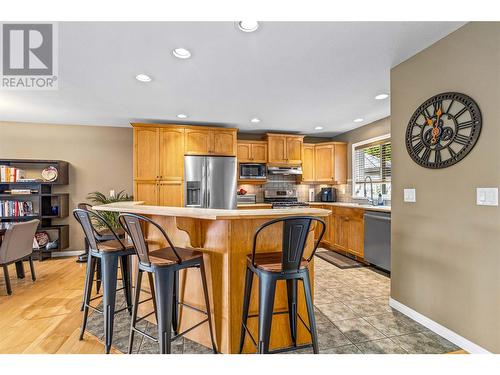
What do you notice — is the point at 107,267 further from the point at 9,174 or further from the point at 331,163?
the point at 331,163

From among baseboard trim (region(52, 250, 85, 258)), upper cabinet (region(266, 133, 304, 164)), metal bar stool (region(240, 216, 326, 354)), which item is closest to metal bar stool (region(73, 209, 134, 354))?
metal bar stool (region(240, 216, 326, 354))

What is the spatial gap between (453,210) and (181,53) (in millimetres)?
2624

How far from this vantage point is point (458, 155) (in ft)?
6.45

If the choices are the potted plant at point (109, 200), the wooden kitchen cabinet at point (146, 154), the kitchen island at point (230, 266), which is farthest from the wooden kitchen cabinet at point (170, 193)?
the kitchen island at point (230, 266)

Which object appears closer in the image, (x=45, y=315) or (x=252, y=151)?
(x=45, y=315)

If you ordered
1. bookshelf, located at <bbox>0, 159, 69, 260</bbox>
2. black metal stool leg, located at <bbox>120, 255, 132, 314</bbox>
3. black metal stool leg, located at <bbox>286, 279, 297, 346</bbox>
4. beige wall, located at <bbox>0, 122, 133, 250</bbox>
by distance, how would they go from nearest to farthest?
1. black metal stool leg, located at <bbox>286, 279, 297, 346</bbox>
2. black metal stool leg, located at <bbox>120, 255, 132, 314</bbox>
3. bookshelf, located at <bbox>0, 159, 69, 260</bbox>
4. beige wall, located at <bbox>0, 122, 133, 250</bbox>

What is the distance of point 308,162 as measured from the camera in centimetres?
562

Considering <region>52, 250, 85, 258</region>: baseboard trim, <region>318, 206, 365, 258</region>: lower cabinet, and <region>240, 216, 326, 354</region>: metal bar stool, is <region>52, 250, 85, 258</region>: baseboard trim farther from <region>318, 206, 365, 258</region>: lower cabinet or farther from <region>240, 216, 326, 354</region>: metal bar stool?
<region>318, 206, 365, 258</region>: lower cabinet

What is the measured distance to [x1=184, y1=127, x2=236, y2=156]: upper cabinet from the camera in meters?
4.62

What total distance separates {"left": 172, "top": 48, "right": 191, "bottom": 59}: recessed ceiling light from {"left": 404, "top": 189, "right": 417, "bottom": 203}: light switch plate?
7.85 ft

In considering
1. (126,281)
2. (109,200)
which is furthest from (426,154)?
(109,200)

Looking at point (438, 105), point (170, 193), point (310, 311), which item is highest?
point (438, 105)

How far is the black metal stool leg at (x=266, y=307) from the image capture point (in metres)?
1.45

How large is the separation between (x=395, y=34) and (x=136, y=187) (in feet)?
13.3
